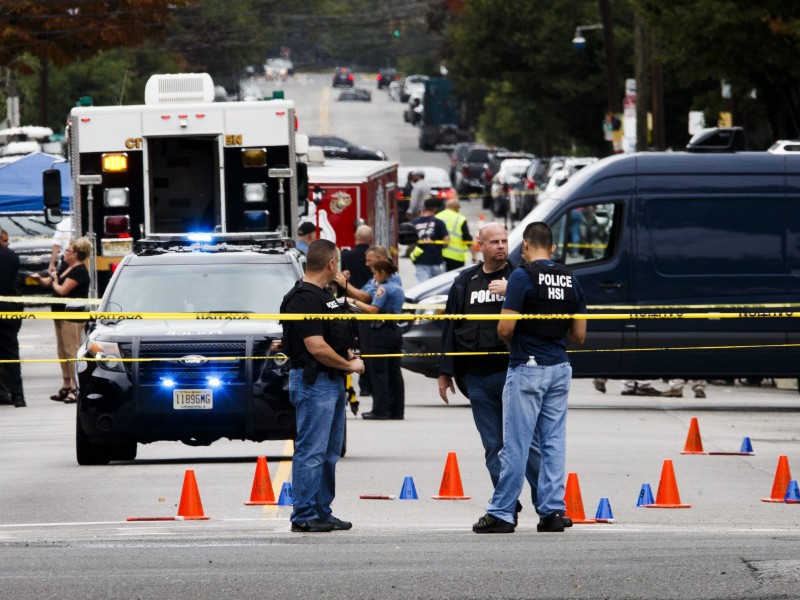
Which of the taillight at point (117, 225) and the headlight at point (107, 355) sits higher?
the taillight at point (117, 225)

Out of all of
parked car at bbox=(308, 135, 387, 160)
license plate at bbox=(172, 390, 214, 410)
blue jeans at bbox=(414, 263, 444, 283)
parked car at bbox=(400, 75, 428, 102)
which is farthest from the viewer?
parked car at bbox=(400, 75, 428, 102)

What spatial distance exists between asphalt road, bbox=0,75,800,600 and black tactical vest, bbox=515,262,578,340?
1119 mm

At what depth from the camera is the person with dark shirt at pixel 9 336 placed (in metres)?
19.7

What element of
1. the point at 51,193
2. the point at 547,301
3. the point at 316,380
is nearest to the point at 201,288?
the point at 316,380

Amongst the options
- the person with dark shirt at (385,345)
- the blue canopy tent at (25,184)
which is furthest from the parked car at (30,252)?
the person with dark shirt at (385,345)

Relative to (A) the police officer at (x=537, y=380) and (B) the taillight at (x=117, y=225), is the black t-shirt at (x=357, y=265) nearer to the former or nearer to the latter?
(B) the taillight at (x=117, y=225)

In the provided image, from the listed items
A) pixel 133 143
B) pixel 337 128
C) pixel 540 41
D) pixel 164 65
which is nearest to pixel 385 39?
pixel 337 128

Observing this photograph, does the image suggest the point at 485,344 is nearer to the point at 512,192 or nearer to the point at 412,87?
the point at 512,192

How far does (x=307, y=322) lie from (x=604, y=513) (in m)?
2.09

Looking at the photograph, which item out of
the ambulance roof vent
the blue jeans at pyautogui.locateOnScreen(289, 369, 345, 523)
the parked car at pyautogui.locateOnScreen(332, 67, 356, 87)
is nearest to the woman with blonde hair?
the ambulance roof vent

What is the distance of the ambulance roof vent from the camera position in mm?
20656

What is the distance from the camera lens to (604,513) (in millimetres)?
10656

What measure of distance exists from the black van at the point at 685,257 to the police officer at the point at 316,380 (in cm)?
814

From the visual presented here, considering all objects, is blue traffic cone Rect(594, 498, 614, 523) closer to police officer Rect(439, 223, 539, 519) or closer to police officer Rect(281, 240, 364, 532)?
police officer Rect(439, 223, 539, 519)
